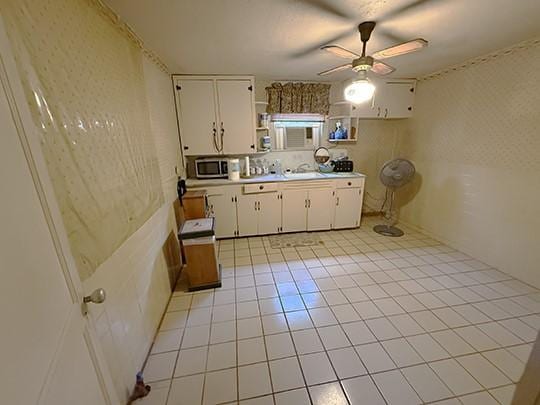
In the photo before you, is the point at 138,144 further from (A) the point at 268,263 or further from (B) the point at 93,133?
(A) the point at 268,263

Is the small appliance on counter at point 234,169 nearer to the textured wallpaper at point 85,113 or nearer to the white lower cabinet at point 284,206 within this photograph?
the white lower cabinet at point 284,206

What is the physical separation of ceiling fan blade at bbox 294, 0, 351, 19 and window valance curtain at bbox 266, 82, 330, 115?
198cm

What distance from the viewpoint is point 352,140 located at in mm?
3883

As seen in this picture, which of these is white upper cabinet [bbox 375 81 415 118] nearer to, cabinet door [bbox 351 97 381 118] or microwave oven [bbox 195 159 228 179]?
cabinet door [bbox 351 97 381 118]

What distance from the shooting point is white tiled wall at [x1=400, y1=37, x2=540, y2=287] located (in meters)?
2.29

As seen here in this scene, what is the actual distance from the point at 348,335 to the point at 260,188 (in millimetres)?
2122

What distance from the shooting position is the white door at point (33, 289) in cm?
48

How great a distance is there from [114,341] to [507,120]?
383 centimetres

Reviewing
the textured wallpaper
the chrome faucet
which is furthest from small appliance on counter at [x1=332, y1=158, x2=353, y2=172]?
the textured wallpaper

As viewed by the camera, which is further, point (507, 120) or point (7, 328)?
point (507, 120)

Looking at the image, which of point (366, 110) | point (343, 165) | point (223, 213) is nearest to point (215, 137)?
point (223, 213)

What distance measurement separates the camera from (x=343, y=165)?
386cm

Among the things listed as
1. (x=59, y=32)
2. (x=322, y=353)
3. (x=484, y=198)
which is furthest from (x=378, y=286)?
(x=59, y=32)

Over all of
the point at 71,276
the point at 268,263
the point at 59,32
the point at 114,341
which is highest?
the point at 59,32
